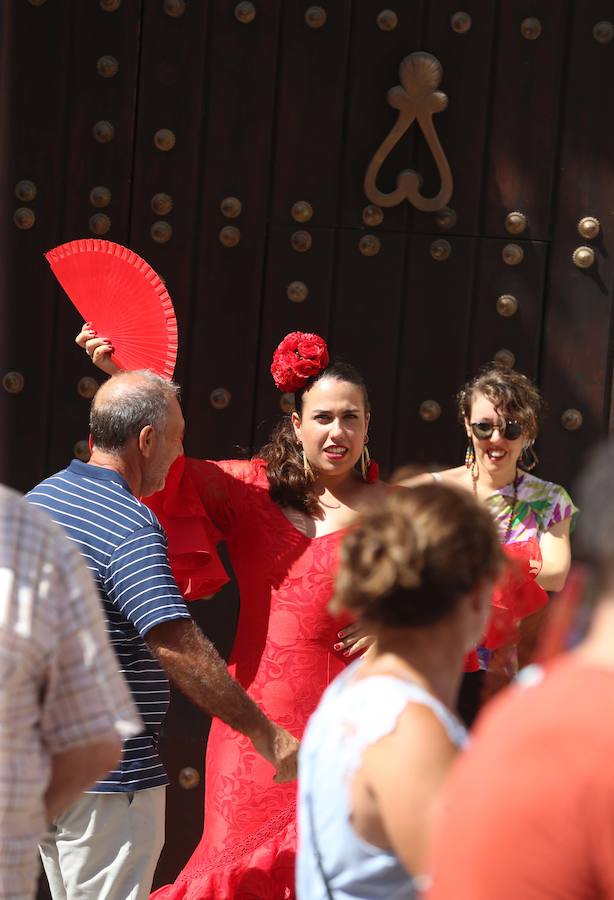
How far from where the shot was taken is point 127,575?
2.11 m

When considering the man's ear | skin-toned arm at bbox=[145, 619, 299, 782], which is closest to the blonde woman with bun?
skin-toned arm at bbox=[145, 619, 299, 782]

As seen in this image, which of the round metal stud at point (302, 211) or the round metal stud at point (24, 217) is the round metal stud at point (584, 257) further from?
the round metal stud at point (24, 217)

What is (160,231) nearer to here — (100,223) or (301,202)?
(100,223)

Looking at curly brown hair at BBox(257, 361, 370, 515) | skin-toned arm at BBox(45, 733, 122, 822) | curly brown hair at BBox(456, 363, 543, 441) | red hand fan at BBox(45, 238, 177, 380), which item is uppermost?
red hand fan at BBox(45, 238, 177, 380)

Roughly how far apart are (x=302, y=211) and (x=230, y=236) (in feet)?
0.54

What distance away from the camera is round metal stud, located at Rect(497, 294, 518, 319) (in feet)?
9.80

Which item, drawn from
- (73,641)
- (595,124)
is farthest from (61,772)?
(595,124)

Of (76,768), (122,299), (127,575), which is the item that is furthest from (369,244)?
(76,768)

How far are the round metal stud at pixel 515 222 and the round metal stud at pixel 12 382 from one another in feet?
3.62

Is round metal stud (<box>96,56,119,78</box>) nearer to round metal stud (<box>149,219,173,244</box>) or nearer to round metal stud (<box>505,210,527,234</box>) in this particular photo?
round metal stud (<box>149,219,173,244</box>)

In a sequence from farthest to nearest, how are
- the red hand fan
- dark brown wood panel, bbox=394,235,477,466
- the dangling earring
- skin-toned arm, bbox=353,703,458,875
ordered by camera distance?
dark brown wood panel, bbox=394,235,477,466
the dangling earring
the red hand fan
skin-toned arm, bbox=353,703,458,875

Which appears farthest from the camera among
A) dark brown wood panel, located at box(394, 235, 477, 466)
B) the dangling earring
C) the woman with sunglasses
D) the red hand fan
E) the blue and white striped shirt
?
dark brown wood panel, located at box(394, 235, 477, 466)

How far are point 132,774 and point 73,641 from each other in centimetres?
83

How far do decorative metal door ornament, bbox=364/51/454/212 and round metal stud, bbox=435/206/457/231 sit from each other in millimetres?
30
